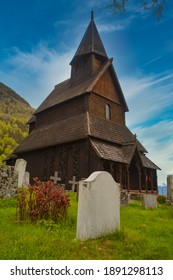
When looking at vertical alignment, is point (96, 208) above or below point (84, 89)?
below

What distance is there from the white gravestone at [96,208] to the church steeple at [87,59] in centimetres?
2051

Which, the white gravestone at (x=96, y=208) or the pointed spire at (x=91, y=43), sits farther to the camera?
the pointed spire at (x=91, y=43)

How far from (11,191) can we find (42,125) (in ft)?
56.0

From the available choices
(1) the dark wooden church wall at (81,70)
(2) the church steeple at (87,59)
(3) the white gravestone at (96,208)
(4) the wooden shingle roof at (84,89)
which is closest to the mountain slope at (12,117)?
(4) the wooden shingle roof at (84,89)

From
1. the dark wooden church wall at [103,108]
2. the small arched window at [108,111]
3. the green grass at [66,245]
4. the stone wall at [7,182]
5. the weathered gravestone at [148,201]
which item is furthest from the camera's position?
the small arched window at [108,111]

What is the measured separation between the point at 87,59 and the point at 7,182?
772 inches

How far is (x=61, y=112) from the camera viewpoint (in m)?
24.9

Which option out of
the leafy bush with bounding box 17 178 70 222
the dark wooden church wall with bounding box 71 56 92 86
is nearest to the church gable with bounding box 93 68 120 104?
the dark wooden church wall with bounding box 71 56 92 86

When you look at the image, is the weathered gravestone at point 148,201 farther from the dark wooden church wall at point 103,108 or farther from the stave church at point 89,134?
the dark wooden church wall at point 103,108

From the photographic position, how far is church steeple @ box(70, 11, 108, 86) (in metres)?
26.0

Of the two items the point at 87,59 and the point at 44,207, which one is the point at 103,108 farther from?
the point at 44,207

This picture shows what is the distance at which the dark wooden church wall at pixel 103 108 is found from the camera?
22516 mm

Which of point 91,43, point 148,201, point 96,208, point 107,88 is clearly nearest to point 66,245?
point 96,208
